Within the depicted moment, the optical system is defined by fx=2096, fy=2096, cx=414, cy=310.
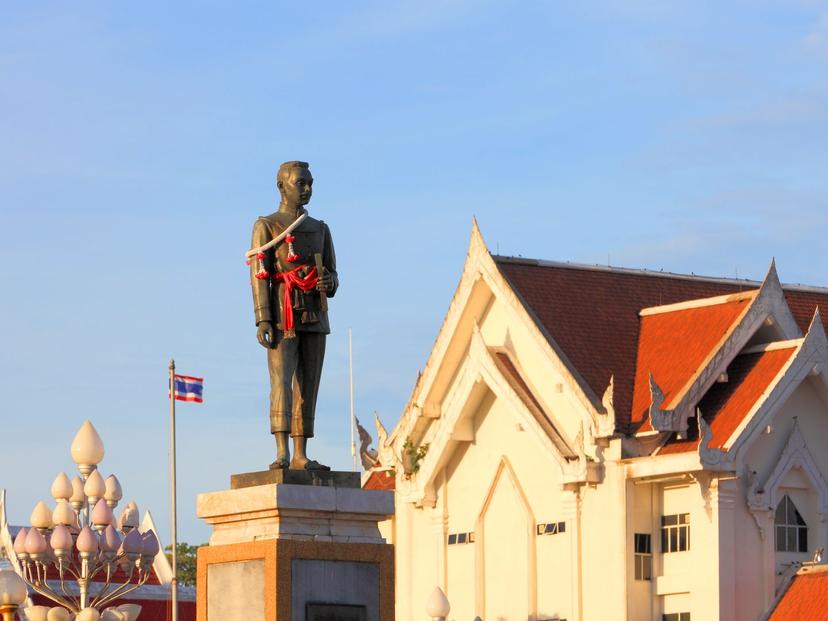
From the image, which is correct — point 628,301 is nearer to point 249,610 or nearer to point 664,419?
point 664,419

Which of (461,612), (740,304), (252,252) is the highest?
(740,304)

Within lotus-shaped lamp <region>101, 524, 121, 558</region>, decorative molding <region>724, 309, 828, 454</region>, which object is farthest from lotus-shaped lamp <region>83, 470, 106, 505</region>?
decorative molding <region>724, 309, 828, 454</region>

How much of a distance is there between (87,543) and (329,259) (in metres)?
13.8

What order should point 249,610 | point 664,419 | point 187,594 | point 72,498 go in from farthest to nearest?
1. point 187,594
2. point 664,419
3. point 72,498
4. point 249,610

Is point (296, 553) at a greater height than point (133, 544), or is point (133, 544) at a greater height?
point (133, 544)

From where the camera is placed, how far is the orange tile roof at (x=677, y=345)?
43.7 meters

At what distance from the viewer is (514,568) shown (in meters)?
45.6

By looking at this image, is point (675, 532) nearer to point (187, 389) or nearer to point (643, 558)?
point (643, 558)

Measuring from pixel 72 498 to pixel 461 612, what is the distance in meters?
13.9

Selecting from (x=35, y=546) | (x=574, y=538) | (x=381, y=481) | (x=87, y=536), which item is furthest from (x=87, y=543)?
(x=381, y=481)

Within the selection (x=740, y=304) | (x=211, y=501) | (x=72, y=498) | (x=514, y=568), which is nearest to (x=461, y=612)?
(x=514, y=568)

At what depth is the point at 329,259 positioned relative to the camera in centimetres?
1847

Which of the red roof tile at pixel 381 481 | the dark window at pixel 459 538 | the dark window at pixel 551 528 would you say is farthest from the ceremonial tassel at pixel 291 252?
the red roof tile at pixel 381 481

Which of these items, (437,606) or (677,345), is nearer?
(437,606)
